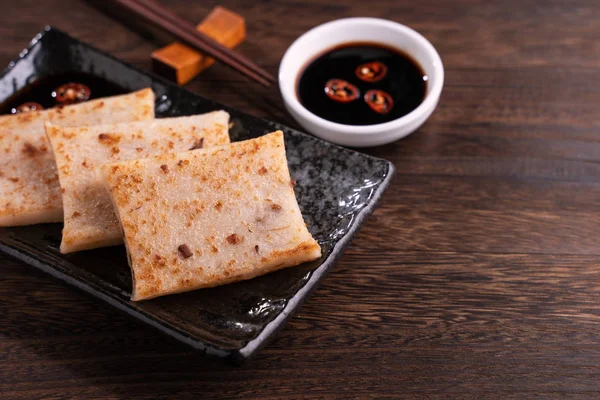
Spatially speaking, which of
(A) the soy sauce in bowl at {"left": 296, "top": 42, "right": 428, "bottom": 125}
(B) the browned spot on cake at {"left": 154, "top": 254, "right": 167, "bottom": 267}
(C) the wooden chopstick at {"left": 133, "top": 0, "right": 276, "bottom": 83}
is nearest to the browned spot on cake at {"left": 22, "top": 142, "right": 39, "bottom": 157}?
(B) the browned spot on cake at {"left": 154, "top": 254, "right": 167, "bottom": 267}

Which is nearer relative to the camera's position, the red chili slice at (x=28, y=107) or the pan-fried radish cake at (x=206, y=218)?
the pan-fried radish cake at (x=206, y=218)

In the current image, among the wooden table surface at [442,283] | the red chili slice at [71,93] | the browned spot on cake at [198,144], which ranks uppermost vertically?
the red chili slice at [71,93]

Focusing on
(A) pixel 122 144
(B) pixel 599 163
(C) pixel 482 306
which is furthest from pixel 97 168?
(B) pixel 599 163

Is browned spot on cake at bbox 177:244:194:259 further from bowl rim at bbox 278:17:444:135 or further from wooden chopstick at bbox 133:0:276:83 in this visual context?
wooden chopstick at bbox 133:0:276:83

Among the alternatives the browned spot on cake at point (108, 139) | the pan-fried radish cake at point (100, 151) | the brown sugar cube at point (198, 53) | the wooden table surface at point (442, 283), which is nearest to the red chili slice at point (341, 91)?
the wooden table surface at point (442, 283)

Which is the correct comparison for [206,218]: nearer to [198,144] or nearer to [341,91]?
[198,144]

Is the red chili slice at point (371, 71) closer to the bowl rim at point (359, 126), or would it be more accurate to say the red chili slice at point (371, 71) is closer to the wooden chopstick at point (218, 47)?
the bowl rim at point (359, 126)

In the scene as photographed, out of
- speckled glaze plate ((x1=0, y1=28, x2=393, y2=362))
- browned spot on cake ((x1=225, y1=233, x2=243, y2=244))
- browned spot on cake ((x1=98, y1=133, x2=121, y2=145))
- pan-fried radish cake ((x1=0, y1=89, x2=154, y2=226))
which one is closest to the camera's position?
speckled glaze plate ((x1=0, y1=28, x2=393, y2=362))

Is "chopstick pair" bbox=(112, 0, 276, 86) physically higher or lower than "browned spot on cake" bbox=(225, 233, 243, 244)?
higher

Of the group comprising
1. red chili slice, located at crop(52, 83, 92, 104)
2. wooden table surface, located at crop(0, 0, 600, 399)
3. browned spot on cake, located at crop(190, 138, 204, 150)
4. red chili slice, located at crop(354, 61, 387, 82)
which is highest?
red chili slice, located at crop(52, 83, 92, 104)
